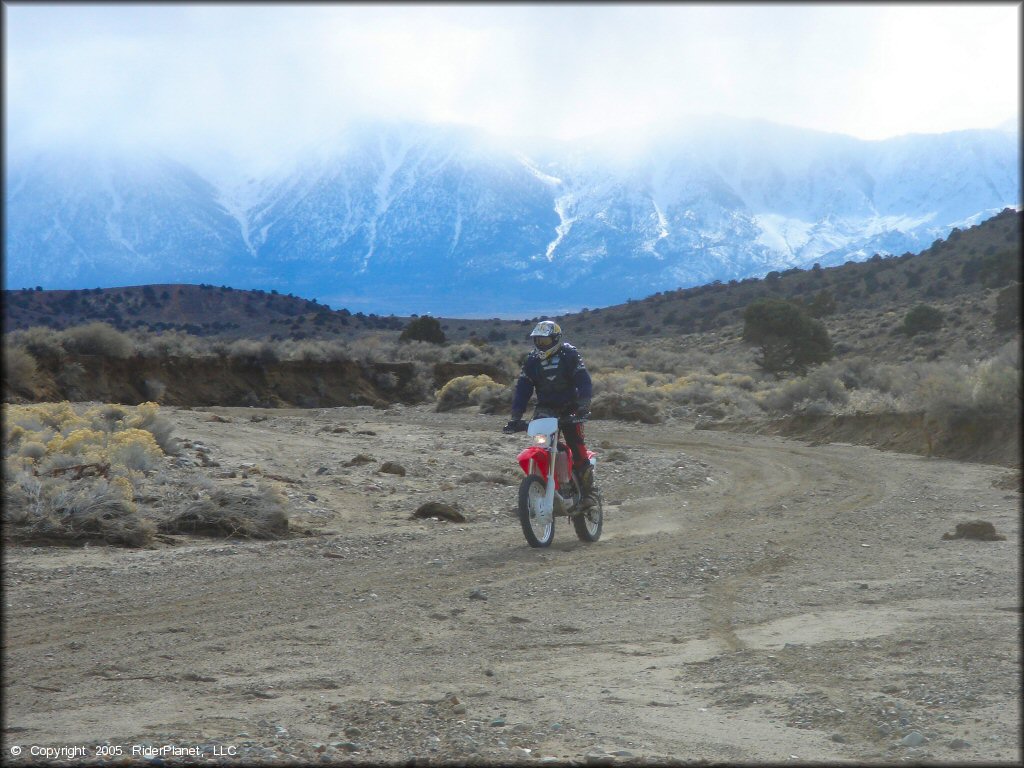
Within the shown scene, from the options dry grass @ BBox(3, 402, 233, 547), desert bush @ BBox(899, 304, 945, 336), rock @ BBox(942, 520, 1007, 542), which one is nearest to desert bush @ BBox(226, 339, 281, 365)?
dry grass @ BBox(3, 402, 233, 547)

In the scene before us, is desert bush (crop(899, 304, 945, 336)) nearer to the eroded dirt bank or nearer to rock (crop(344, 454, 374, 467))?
the eroded dirt bank

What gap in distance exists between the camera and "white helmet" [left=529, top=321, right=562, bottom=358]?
9773 mm

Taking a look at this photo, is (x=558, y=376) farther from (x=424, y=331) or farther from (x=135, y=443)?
(x=424, y=331)

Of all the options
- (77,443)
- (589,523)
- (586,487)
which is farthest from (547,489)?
(77,443)

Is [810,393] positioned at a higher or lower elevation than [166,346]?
lower

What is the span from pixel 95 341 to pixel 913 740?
1367 inches

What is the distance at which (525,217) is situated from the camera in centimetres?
15225

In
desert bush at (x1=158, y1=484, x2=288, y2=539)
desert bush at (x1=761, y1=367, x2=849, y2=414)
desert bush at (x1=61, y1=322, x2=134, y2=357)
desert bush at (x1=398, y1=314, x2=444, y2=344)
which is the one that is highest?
desert bush at (x1=398, y1=314, x2=444, y2=344)

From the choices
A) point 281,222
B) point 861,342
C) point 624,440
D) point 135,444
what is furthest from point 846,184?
point 135,444

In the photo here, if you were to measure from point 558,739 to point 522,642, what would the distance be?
1.83 m

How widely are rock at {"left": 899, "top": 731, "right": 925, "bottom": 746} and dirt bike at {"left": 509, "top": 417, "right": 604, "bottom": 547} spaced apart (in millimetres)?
5586

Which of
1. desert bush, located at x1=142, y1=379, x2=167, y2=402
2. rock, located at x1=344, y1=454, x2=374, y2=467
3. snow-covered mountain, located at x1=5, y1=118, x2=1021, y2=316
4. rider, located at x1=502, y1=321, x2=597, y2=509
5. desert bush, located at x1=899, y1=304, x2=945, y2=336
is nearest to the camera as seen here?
rider, located at x1=502, y1=321, x2=597, y2=509

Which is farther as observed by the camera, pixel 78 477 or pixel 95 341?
pixel 95 341
